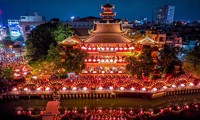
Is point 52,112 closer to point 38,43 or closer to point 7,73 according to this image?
point 7,73

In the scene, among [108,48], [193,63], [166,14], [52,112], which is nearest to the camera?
[52,112]

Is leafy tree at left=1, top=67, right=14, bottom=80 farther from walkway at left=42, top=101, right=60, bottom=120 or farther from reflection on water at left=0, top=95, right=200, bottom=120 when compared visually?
walkway at left=42, top=101, right=60, bottom=120

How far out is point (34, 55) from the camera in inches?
1335

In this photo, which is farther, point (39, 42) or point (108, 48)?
point (39, 42)

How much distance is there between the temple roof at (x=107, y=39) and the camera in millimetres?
32375

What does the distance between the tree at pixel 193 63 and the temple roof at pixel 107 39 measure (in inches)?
398

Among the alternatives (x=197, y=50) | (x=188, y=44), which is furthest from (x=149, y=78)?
(x=188, y=44)

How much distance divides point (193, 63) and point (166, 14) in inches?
5924

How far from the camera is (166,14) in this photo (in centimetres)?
16625

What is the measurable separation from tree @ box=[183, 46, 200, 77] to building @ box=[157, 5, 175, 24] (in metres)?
144

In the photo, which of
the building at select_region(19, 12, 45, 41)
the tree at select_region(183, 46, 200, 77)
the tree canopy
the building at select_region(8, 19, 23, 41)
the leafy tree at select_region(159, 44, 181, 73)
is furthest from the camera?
the building at select_region(8, 19, 23, 41)

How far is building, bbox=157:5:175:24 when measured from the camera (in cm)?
16375

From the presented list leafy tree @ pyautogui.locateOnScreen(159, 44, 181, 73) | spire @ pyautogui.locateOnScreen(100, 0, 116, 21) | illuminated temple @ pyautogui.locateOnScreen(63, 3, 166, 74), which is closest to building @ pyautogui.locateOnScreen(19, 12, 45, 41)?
spire @ pyautogui.locateOnScreen(100, 0, 116, 21)

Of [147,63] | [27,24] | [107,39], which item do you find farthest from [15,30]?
[147,63]
